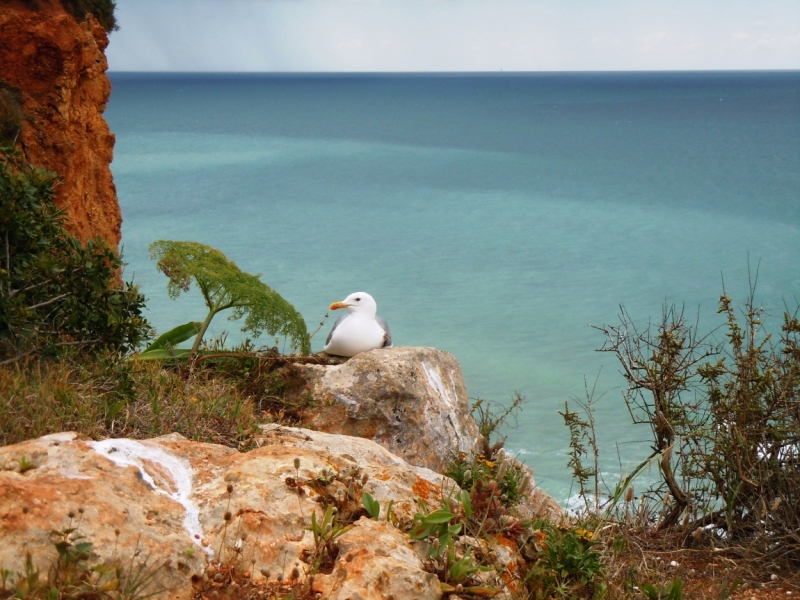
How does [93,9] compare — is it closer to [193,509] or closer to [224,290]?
[224,290]

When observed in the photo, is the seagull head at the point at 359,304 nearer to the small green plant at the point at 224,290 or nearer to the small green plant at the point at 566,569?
the small green plant at the point at 224,290

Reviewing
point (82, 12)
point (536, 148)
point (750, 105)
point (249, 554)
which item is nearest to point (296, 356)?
point (249, 554)

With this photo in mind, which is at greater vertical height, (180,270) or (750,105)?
(750,105)

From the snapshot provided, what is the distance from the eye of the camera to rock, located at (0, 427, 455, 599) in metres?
2.84

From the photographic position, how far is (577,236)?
101 feet

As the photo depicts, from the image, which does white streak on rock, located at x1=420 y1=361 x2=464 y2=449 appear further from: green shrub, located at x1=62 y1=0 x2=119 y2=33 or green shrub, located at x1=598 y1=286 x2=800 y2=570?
green shrub, located at x1=62 y1=0 x2=119 y2=33

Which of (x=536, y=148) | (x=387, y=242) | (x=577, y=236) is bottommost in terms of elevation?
(x=387, y=242)

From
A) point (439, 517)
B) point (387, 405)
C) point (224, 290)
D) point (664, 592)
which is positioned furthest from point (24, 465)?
point (224, 290)

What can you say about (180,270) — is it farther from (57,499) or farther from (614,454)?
(614,454)

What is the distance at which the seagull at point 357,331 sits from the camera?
6762 mm

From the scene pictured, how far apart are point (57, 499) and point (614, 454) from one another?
10.3 metres

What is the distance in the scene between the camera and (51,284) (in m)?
5.18

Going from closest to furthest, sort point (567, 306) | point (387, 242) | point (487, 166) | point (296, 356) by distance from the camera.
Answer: point (296, 356)
point (567, 306)
point (387, 242)
point (487, 166)

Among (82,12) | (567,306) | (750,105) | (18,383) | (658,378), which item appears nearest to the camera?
(18,383)
